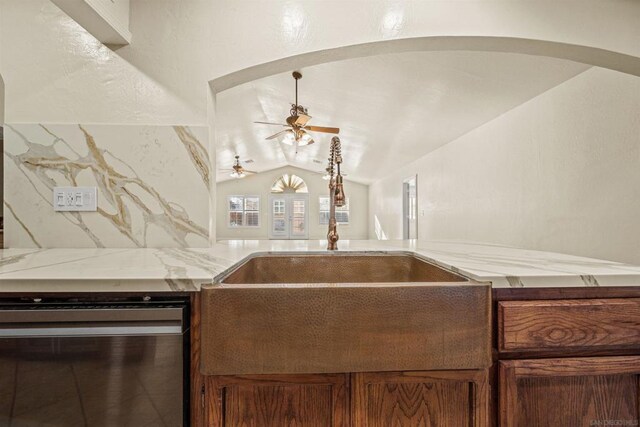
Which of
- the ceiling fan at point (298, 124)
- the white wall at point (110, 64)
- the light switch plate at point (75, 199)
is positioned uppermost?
the ceiling fan at point (298, 124)

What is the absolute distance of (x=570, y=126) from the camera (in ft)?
7.20

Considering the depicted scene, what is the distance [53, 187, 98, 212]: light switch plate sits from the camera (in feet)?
4.08

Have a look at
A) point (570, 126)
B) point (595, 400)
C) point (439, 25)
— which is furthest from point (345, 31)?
point (570, 126)

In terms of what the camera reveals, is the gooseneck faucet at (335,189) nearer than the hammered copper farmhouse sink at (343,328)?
No

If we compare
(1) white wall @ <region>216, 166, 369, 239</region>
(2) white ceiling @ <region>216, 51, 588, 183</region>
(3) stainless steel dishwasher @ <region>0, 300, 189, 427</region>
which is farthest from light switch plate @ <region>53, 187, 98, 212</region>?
(1) white wall @ <region>216, 166, 369, 239</region>

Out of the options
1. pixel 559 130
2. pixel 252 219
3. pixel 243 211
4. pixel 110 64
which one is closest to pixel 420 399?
pixel 110 64

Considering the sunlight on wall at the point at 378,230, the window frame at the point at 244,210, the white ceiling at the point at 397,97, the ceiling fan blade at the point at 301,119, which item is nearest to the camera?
the white ceiling at the point at 397,97

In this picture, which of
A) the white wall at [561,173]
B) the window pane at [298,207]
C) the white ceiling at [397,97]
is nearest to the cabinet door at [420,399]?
the white wall at [561,173]

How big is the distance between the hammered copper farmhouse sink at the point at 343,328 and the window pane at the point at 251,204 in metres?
8.68

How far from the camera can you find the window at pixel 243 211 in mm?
9148

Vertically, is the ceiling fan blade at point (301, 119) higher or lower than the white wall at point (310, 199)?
higher

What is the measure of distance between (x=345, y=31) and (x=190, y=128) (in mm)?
781

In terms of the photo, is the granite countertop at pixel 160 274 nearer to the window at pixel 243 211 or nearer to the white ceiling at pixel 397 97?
the white ceiling at pixel 397 97

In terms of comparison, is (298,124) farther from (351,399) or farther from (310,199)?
(310,199)
